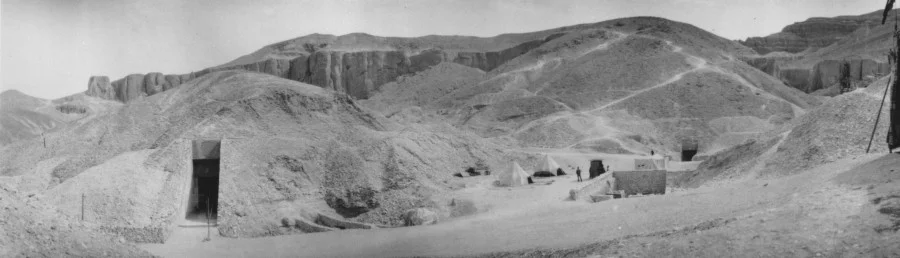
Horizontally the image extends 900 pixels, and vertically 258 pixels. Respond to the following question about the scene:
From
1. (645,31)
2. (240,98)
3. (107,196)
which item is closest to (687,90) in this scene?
(645,31)

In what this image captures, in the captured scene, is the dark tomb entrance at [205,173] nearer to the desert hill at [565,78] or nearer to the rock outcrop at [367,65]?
the desert hill at [565,78]

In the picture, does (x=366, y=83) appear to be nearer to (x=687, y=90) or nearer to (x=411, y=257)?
(x=687, y=90)

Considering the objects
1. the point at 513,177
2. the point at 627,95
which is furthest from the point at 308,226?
the point at 627,95

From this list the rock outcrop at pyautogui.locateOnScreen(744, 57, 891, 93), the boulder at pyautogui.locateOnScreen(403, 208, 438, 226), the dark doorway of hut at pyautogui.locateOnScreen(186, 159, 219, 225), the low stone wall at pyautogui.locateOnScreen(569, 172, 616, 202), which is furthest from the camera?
the rock outcrop at pyautogui.locateOnScreen(744, 57, 891, 93)

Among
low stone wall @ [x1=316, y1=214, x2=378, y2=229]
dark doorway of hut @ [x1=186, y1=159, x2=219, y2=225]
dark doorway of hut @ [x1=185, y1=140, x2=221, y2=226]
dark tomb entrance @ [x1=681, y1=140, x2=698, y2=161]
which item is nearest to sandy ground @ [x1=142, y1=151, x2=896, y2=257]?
low stone wall @ [x1=316, y1=214, x2=378, y2=229]

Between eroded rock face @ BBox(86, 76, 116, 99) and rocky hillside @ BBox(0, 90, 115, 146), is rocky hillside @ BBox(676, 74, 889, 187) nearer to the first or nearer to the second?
rocky hillside @ BBox(0, 90, 115, 146)

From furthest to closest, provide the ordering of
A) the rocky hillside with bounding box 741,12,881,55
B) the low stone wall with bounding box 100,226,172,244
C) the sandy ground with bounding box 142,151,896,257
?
Result: the rocky hillside with bounding box 741,12,881,55 → the low stone wall with bounding box 100,226,172,244 → the sandy ground with bounding box 142,151,896,257

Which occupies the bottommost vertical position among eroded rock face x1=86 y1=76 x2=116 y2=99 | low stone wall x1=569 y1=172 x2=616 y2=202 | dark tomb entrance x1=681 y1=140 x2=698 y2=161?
low stone wall x1=569 y1=172 x2=616 y2=202
